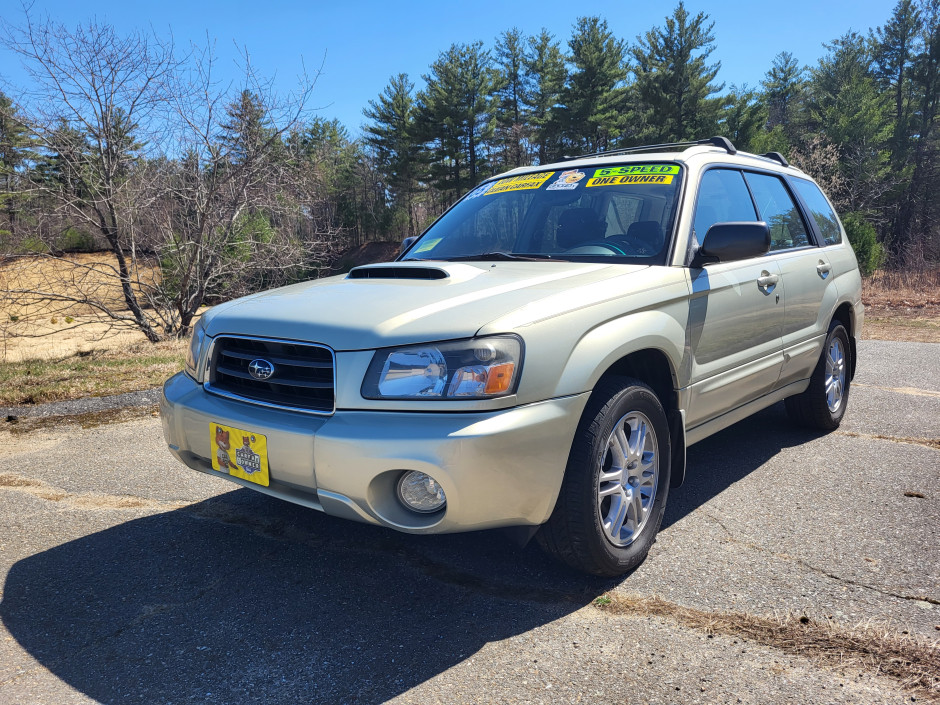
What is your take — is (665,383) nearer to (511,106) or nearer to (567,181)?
(567,181)

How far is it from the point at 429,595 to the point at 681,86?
42.1 m

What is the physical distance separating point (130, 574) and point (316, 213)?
1304 cm

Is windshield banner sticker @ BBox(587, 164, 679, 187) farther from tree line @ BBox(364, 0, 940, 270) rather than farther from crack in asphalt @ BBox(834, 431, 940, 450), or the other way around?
tree line @ BBox(364, 0, 940, 270)

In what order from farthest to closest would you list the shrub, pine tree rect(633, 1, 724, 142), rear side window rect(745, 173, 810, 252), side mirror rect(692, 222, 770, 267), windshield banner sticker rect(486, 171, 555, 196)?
pine tree rect(633, 1, 724, 142) < the shrub < rear side window rect(745, 173, 810, 252) < windshield banner sticker rect(486, 171, 555, 196) < side mirror rect(692, 222, 770, 267)

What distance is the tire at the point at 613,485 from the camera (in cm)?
266

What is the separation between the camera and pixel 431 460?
2.33 metres

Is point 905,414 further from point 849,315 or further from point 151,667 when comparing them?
point 151,667

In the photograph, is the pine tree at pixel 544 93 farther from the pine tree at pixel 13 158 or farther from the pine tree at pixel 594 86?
the pine tree at pixel 13 158

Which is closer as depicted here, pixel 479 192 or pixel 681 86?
pixel 479 192

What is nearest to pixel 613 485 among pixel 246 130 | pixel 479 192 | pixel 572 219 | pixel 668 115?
pixel 572 219

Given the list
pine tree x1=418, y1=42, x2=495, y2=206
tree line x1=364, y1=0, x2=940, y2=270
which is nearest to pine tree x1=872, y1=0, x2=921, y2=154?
tree line x1=364, y1=0, x2=940, y2=270

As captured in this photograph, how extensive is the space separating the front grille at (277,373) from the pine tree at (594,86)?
1616 inches

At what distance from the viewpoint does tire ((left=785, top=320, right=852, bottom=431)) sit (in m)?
4.88

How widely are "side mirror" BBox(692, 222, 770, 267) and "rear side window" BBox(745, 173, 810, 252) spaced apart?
0.94 meters
